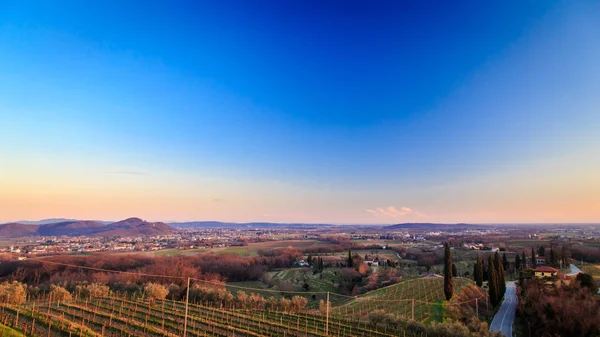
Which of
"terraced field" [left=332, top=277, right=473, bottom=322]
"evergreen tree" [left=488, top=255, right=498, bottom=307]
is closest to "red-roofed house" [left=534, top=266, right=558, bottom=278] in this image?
"terraced field" [left=332, top=277, right=473, bottom=322]

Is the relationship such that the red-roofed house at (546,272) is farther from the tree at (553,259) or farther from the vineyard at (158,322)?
the vineyard at (158,322)

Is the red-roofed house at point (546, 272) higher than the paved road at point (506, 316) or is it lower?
higher

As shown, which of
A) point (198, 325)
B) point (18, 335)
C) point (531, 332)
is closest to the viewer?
point (18, 335)

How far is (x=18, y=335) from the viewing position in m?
16.1

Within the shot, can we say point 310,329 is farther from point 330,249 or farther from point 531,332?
point 330,249

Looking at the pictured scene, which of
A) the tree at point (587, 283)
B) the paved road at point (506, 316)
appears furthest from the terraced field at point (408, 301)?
the tree at point (587, 283)

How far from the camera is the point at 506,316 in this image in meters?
40.7

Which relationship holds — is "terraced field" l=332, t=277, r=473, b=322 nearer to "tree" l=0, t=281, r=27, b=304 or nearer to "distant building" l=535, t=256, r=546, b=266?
"distant building" l=535, t=256, r=546, b=266

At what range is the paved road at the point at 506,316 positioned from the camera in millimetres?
35091

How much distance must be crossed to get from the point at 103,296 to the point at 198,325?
17495 millimetres

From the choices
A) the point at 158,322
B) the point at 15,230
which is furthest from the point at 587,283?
the point at 15,230

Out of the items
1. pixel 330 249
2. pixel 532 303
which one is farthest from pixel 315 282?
pixel 330 249

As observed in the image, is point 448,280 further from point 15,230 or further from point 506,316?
point 15,230

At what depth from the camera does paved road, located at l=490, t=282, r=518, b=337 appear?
35.1m
